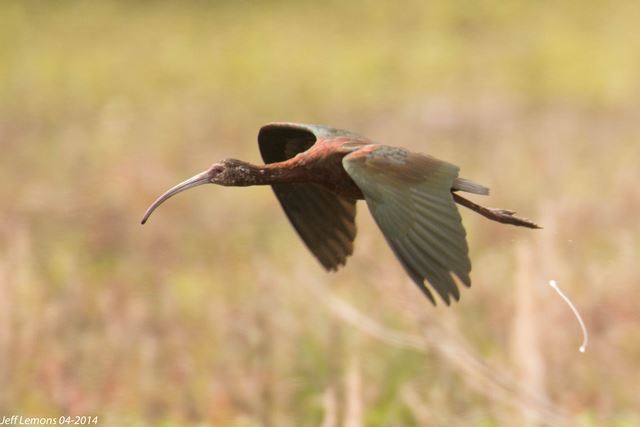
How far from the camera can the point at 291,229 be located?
1196cm

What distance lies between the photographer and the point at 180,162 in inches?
522

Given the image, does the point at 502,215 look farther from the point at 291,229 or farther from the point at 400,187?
the point at 291,229

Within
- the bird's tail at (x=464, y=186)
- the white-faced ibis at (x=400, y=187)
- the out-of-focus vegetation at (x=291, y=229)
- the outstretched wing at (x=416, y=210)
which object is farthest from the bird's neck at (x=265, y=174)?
the out-of-focus vegetation at (x=291, y=229)

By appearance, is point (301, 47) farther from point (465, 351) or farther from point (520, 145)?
point (465, 351)

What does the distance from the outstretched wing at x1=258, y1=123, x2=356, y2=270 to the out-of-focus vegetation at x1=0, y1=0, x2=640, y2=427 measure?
0.96m

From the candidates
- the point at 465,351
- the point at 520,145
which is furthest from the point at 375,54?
the point at 465,351

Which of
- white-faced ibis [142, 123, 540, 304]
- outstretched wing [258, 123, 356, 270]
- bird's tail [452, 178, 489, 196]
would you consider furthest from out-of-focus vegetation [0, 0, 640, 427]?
bird's tail [452, 178, 489, 196]

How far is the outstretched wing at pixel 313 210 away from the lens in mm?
5562

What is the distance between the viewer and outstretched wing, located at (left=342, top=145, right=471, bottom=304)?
4570mm

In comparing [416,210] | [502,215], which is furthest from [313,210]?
[416,210]

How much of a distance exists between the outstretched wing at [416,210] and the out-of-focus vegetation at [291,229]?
1.82 meters

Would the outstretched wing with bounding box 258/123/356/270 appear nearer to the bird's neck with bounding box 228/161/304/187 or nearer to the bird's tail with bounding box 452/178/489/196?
the bird's neck with bounding box 228/161/304/187

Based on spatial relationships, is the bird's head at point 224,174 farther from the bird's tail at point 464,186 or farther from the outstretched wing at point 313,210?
the bird's tail at point 464,186

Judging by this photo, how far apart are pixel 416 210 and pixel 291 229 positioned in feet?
23.9
